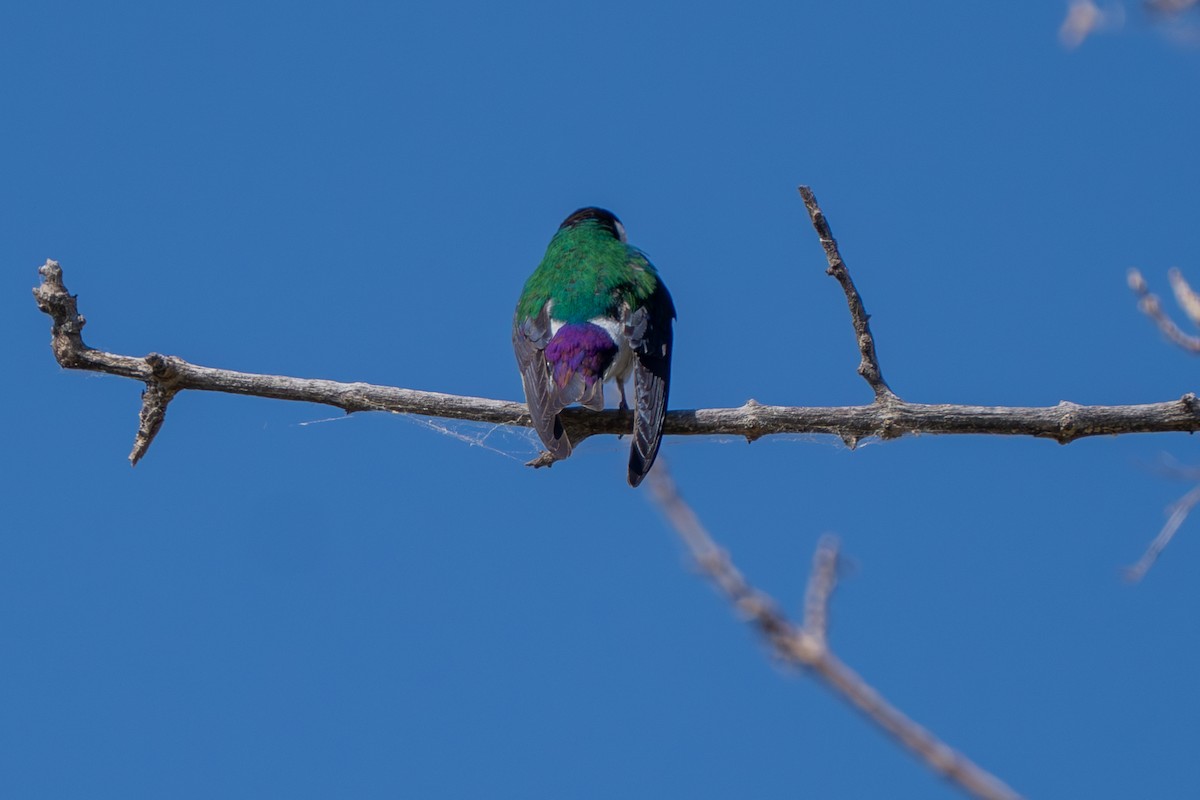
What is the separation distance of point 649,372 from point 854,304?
1049mm

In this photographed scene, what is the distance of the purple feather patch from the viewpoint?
4602mm

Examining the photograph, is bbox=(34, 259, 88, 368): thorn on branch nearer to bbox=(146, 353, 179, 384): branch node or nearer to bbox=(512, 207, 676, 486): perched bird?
bbox=(146, 353, 179, 384): branch node

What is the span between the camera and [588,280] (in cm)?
512

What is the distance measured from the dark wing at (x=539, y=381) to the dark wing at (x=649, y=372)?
8.8 inches

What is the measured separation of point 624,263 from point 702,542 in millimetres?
→ 4170

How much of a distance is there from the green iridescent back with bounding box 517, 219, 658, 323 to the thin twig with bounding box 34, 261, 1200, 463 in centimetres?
108

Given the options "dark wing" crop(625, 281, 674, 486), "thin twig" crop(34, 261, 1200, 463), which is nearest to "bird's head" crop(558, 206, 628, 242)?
"dark wing" crop(625, 281, 674, 486)

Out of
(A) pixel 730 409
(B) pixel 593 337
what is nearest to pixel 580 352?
(B) pixel 593 337

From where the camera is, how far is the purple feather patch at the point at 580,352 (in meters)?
4.60

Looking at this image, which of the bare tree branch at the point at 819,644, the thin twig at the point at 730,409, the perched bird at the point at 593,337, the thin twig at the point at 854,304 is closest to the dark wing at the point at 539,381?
the perched bird at the point at 593,337

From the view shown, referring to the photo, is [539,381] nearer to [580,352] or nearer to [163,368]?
[580,352]

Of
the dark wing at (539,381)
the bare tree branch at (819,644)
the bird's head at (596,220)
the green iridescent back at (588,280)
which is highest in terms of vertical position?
the bird's head at (596,220)

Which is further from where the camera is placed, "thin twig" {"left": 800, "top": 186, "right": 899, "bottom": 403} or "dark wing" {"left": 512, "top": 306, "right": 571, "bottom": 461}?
"dark wing" {"left": 512, "top": 306, "right": 571, "bottom": 461}

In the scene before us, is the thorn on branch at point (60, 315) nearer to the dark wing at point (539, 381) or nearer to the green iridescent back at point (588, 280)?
the dark wing at point (539, 381)
